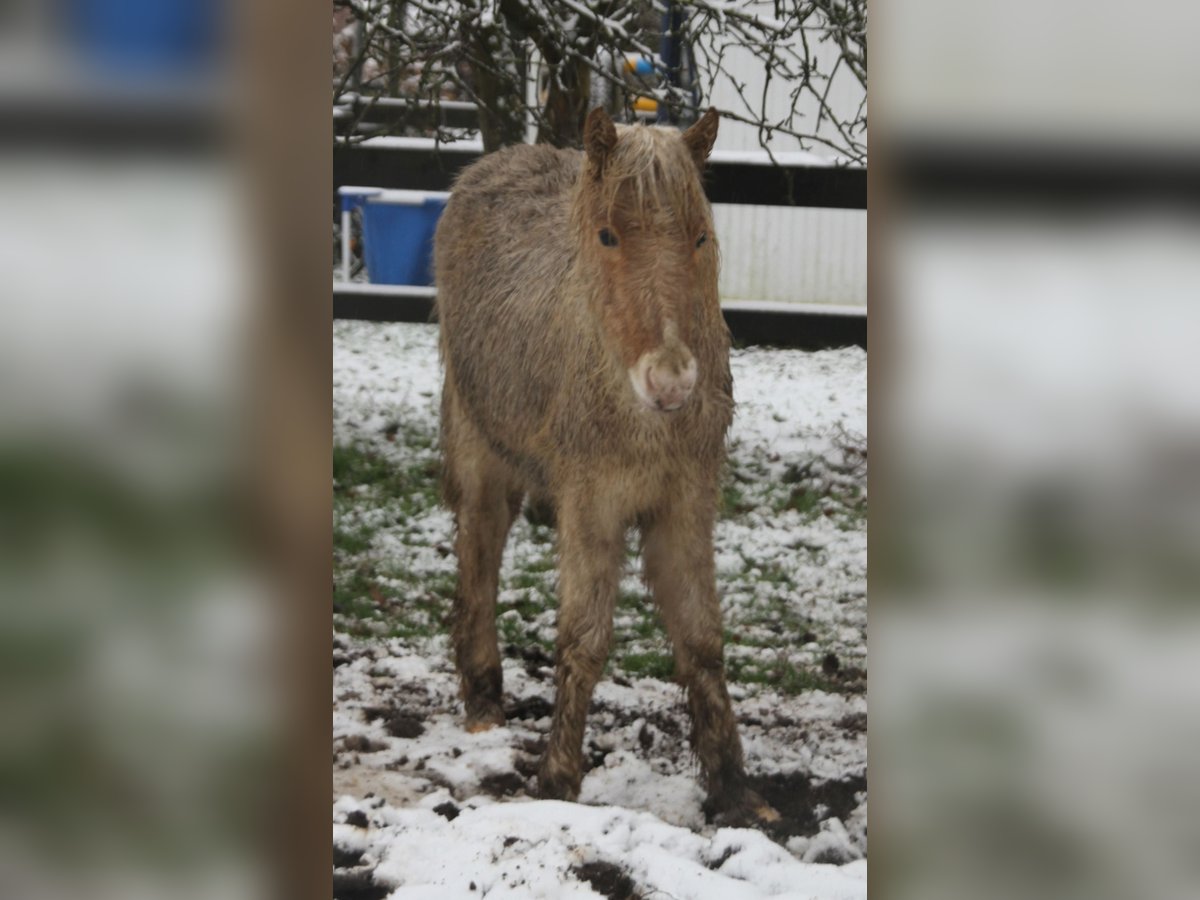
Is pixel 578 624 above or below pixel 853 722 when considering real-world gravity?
above

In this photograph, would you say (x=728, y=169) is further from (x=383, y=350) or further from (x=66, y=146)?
(x=66, y=146)

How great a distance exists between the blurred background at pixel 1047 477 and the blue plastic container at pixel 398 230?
3.53ft

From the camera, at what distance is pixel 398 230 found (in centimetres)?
245

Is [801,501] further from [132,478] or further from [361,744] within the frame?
[132,478]

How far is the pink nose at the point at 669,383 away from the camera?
2172 mm

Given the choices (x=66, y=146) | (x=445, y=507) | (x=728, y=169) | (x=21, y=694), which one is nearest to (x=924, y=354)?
(x=728, y=169)

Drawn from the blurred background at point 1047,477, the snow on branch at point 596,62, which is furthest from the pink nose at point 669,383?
the snow on branch at point 596,62

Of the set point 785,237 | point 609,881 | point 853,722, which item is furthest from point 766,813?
point 785,237

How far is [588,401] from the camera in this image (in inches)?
90.6

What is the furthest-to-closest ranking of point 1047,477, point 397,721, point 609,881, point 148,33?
point 397,721
point 609,881
point 1047,477
point 148,33

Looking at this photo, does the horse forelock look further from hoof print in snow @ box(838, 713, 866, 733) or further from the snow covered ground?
hoof print in snow @ box(838, 713, 866, 733)

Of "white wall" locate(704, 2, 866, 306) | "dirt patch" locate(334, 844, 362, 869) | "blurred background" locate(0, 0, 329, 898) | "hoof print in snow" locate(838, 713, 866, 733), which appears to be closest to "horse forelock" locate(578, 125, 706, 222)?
"white wall" locate(704, 2, 866, 306)

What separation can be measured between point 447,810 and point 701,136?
149 centimetres

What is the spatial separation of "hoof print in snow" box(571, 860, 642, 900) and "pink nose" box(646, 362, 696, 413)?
3.09ft
